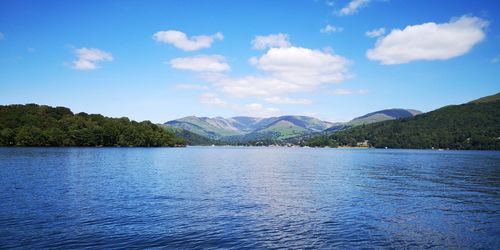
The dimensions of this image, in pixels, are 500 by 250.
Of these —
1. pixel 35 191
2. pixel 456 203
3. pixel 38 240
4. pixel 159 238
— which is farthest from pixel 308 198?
A: pixel 35 191

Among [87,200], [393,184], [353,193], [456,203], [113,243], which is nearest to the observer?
[113,243]

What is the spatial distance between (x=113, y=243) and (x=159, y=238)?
323 cm

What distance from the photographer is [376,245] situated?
1075 inches

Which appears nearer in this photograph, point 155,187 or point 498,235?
point 498,235

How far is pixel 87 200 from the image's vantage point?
42688 millimetres

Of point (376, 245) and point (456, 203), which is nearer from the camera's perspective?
point (376, 245)

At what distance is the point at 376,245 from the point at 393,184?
41.7 metres

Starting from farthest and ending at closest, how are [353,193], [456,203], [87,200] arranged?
[353,193]
[456,203]
[87,200]

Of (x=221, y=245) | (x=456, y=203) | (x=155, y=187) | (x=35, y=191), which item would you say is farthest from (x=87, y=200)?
(x=456, y=203)

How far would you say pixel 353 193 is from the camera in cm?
5294

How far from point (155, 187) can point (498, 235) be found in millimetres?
42629

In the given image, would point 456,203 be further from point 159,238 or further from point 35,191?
point 35,191

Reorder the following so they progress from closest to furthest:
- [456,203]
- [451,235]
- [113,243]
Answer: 1. [113,243]
2. [451,235]
3. [456,203]

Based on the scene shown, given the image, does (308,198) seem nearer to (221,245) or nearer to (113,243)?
(221,245)
